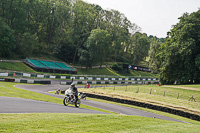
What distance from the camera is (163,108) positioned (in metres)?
28.5

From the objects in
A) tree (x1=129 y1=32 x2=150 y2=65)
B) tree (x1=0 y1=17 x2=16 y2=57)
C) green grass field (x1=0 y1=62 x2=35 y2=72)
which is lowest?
green grass field (x1=0 y1=62 x2=35 y2=72)

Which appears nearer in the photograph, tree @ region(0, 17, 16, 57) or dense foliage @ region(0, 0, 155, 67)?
tree @ region(0, 17, 16, 57)

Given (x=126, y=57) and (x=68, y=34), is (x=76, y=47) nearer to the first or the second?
(x=68, y=34)

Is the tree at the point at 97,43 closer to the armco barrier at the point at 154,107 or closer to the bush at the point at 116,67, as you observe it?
the bush at the point at 116,67

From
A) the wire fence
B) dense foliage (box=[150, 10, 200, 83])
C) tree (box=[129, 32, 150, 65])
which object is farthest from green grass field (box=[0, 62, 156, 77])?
dense foliage (box=[150, 10, 200, 83])

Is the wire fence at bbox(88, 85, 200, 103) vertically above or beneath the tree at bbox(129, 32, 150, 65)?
beneath

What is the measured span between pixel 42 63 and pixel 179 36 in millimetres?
42394

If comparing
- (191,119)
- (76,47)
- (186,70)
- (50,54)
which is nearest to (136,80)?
(186,70)

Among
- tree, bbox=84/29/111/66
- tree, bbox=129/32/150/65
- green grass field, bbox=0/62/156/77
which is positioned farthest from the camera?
tree, bbox=129/32/150/65

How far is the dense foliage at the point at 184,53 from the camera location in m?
51.8

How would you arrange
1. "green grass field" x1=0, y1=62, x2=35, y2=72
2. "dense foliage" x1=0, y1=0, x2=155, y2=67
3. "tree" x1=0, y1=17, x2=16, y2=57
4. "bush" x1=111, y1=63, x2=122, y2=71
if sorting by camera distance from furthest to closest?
1. "bush" x1=111, y1=63, x2=122, y2=71
2. "dense foliage" x1=0, y1=0, x2=155, y2=67
3. "tree" x1=0, y1=17, x2=16, y2=57
4. "green grass field" x1=0, y1=62, x2=35, y2=72

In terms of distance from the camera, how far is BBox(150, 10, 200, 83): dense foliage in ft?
170

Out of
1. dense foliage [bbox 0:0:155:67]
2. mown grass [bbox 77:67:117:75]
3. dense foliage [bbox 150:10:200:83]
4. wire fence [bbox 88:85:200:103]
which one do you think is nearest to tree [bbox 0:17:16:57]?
dense foliage [bbox 0:0:155:67]

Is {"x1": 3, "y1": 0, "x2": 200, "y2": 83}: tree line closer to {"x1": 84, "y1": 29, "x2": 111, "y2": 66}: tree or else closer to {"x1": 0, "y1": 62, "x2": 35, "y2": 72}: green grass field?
{"x1": 84, "y1": 29, "x2": 111, "y2": 66}: tree
